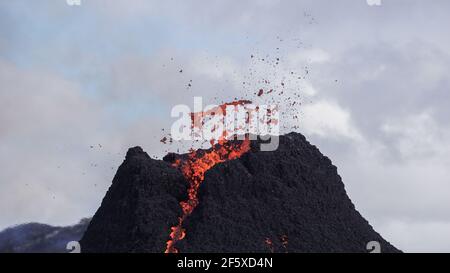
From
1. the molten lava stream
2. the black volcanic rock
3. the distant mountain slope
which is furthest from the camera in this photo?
the distant mountain slope

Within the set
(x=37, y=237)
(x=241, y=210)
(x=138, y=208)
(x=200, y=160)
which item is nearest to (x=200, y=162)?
(x=200, y=160)

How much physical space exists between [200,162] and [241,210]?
6708mm

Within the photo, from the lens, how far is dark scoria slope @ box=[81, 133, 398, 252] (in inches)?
1826

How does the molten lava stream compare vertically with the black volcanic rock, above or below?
above

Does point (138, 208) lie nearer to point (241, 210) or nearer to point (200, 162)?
point (241, 210)

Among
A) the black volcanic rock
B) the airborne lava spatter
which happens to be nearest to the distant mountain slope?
the black volcanic rock

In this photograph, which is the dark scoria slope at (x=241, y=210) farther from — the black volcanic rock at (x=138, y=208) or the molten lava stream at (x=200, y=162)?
the molten lava stream at (x=200, y=162)

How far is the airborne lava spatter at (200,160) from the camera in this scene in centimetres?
5034

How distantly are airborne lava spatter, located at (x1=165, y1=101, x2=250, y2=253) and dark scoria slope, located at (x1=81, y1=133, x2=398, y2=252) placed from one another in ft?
2.32

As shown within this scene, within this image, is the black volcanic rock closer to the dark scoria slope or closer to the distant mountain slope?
the dark scoria slope

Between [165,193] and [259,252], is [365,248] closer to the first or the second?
[259,252]

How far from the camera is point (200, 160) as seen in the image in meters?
54.0

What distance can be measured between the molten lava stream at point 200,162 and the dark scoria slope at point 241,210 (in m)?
0.71
